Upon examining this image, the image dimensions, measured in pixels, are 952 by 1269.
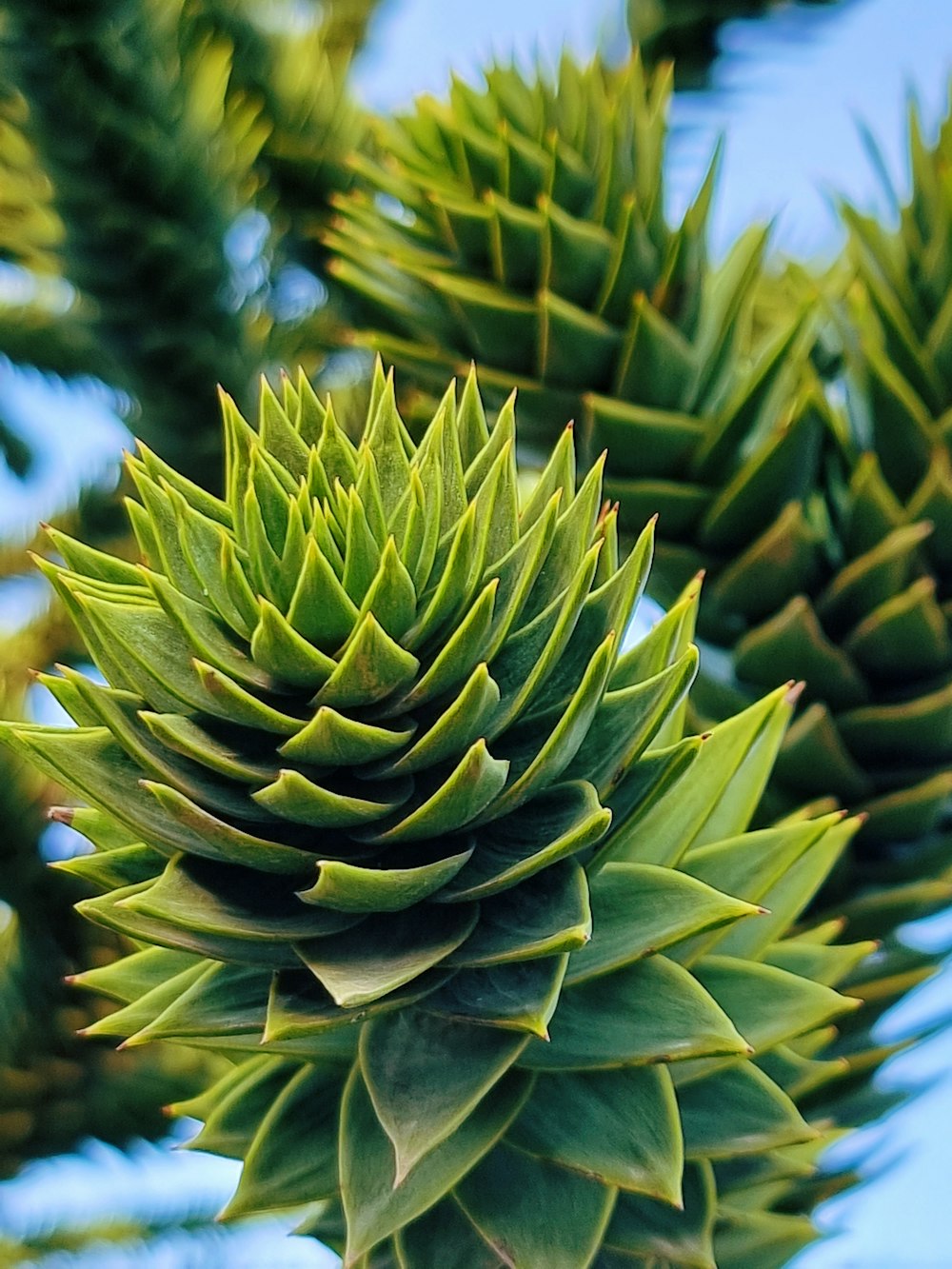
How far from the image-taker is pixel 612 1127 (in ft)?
1.42

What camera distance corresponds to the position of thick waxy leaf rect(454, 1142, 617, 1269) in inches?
17.0

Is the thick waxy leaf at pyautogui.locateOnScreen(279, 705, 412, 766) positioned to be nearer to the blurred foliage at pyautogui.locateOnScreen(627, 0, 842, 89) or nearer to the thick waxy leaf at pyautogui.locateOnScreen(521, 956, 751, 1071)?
the thick waxy leaf at pyautogui.locateOnScreen(521, 956, 751, 1071)

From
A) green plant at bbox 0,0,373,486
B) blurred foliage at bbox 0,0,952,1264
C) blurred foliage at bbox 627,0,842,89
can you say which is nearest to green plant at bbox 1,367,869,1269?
blurred foliage at bbox 0,0,952,1264

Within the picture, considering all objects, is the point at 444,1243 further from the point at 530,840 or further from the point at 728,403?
the point at 728,403

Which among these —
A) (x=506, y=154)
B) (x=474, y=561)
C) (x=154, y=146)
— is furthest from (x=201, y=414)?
(x=474, y=561)

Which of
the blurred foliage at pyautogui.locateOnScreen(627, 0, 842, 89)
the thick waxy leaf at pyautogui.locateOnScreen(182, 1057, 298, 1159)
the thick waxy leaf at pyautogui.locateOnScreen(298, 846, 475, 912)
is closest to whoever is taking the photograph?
the thick waxy leaf at pyautogui.locateOnScreen(298, 846, 475, 912)

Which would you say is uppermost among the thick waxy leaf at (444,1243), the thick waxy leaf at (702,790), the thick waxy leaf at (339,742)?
the thick waxy leaf at (702,790)

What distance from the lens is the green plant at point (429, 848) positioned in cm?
41

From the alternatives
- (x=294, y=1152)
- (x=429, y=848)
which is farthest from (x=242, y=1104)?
(x=429, y=848)

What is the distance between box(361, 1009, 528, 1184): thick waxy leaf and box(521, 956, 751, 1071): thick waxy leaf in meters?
0.02

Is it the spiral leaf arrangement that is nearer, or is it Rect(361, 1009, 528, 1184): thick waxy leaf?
Rect(361, 1009, 528, 1184): thick waxy leaf

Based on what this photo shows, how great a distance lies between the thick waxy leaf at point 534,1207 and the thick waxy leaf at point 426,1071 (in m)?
0.05

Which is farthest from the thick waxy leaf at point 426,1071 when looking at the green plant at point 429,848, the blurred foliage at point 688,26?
the blurred foliage at point 688,26

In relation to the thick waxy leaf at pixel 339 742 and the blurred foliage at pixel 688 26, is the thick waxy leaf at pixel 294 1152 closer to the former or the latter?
the thick waxy leaf at pixel 339 742
